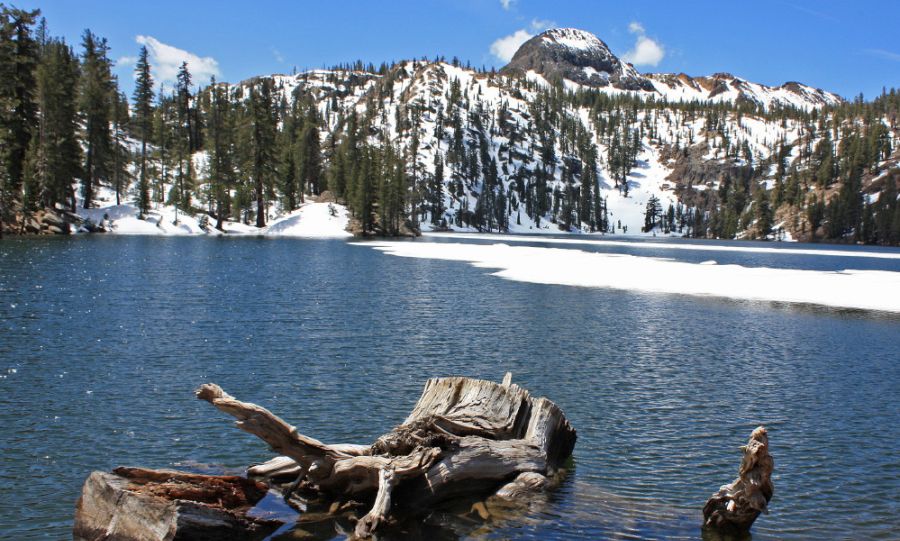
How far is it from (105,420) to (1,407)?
10.5ft

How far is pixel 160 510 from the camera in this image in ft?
29.4

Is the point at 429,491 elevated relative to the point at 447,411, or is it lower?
lower

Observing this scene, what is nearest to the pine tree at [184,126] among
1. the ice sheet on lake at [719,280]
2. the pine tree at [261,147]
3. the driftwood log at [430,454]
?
the pine tree at [261,147]

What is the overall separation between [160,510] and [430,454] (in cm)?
457

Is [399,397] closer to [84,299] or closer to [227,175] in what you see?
[84,299]

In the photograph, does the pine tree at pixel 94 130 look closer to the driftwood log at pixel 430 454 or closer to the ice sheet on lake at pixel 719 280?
the ice sheet on lake at pixel 719 280

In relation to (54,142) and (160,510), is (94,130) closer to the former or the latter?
(54,142)

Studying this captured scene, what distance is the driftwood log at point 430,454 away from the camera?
11.0 metres

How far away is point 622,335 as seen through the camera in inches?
1145

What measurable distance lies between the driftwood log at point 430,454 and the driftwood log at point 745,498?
3272mm

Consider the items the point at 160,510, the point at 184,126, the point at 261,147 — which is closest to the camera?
the point at 160,510

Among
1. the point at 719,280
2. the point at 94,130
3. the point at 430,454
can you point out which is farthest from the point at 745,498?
the point at 94,130

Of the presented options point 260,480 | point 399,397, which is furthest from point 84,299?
point 260,480

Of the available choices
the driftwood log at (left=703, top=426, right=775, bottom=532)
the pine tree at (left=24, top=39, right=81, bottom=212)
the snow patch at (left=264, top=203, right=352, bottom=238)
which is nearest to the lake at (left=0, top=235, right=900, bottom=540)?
the driftwood log at (left=703, top=426, right=775, bottom=532)
